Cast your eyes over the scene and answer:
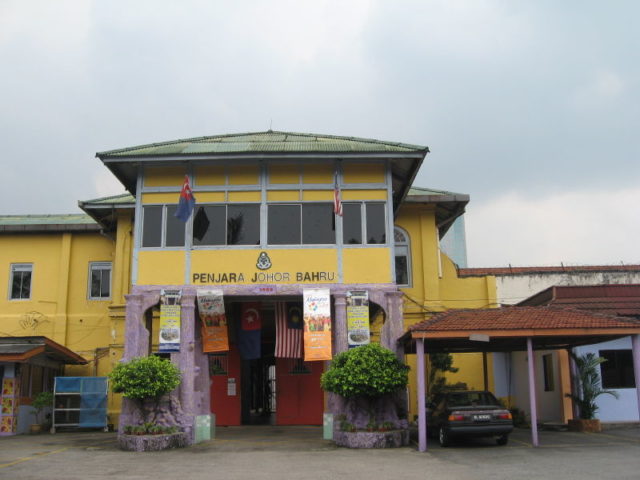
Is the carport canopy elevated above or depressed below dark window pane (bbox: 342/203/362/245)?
below

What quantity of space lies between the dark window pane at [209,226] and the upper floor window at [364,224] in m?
3.40

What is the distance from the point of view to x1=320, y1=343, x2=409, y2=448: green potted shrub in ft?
53.3

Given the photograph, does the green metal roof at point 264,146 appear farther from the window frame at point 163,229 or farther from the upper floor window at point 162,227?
the upper floor window at point 162,227

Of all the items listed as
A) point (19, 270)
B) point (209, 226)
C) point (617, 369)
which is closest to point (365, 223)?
point (209, 226)

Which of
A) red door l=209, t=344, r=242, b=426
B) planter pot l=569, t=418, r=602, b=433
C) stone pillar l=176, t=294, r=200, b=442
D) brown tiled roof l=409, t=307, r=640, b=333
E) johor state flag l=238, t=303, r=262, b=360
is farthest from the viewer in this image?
red door l=209, t=344, r=242, b=426

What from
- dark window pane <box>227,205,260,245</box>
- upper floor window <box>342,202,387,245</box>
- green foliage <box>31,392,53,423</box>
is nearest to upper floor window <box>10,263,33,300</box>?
green foliage <box>31,392,53,423</box>

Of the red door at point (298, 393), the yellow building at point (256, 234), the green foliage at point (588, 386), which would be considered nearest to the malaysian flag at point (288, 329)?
the yellow building at point (256, 234)

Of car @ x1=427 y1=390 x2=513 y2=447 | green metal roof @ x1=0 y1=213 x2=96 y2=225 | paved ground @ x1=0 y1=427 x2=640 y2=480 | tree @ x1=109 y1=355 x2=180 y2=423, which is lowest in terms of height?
paved ground @ x1=0 y1=427 x2=640 y2=480

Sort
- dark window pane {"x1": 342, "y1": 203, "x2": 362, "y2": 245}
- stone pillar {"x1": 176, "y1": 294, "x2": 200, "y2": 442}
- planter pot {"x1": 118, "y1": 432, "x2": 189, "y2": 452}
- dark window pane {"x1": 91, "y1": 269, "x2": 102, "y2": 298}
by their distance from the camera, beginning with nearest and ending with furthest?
planter pot {"x1": 118, "y1": 432, "x2": 189, "y2": 452} < stone pillar {"x1": 176, "y1": 294, "x2": 200, "y2": 442} < dark window pane {"x1": 342, "y1": 203, "x2": 362, "y2": 245} < dark window pane {"x1": 91, "y1": 269, "x2": 102, "y2": 298}

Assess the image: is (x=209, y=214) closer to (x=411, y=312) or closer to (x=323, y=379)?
(x=323, y=379)

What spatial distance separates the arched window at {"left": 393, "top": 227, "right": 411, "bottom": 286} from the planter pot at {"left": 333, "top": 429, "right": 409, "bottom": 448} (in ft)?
30.2

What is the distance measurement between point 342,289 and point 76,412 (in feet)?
38.4

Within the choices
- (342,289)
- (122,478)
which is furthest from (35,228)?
(122,478)

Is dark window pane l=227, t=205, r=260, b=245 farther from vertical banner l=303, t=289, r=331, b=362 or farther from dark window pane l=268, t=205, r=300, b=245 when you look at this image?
vertical banner l=303, t=289, r=331, b=362
